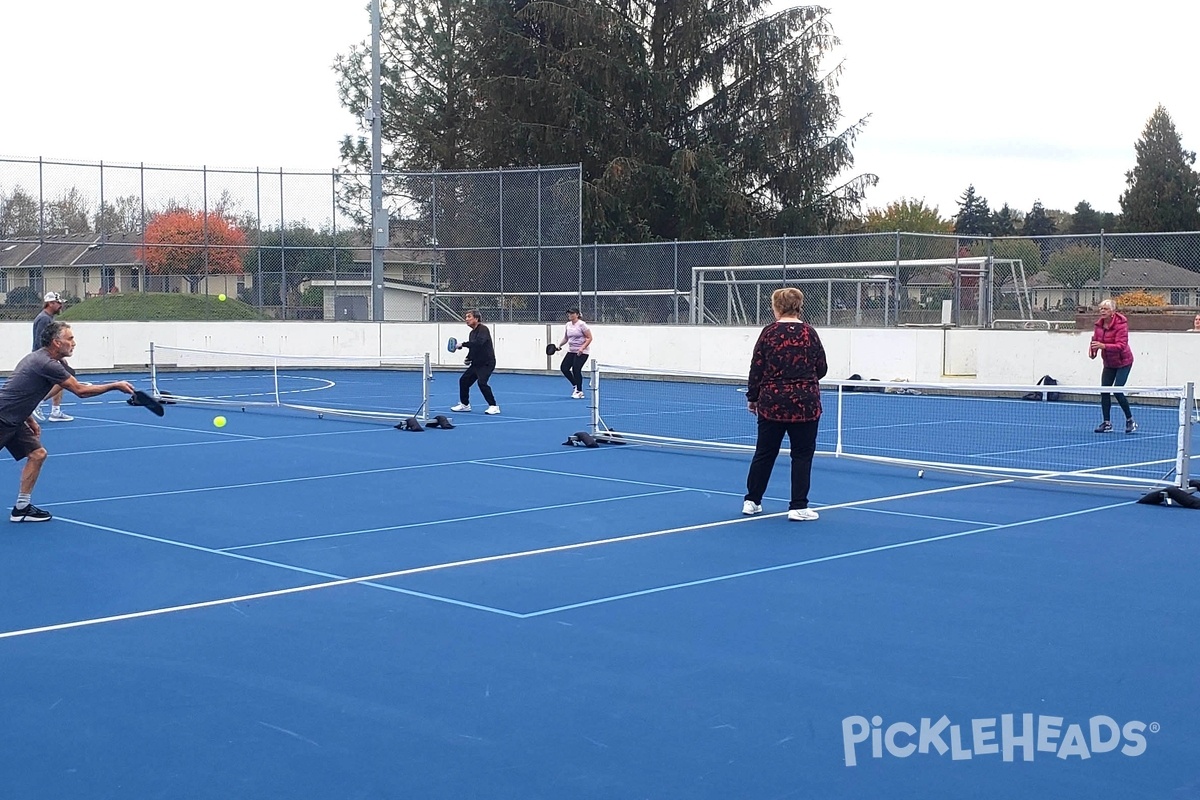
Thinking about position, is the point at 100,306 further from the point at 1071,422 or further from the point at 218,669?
the point at 218,669

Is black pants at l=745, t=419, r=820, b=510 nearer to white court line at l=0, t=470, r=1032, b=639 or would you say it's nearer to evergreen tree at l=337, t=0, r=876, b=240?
white court line at l=0, t=470, r=1032, b=639

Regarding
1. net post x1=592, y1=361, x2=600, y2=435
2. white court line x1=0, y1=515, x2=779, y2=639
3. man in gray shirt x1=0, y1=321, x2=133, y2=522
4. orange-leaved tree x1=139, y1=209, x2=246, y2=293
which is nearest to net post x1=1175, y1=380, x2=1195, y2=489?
white court line x1=0, y1=515, x2=779, y2=639

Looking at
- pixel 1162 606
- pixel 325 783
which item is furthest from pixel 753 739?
pixel 1162 606

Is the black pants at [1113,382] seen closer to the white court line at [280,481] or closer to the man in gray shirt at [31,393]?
the white court line at [280,481]

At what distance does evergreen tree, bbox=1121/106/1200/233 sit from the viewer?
83875 mm

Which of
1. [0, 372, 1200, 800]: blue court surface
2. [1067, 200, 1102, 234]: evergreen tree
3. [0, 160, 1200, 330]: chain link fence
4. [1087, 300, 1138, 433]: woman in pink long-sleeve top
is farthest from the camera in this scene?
[1067, 200, 1102, 234]: evergreen tree

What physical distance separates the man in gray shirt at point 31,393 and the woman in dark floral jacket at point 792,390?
16.9 feet

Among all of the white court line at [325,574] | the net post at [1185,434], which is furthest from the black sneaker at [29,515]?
the net post at [1185,434]

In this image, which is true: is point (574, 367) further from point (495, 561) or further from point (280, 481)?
point (495, 561)

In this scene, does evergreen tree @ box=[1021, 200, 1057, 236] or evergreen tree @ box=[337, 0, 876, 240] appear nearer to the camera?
evergreen tree @ box=[337, 0, 876, 240]

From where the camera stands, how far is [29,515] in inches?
439

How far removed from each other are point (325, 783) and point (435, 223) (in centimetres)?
3205

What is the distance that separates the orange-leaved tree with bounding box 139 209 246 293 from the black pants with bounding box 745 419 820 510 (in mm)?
26318

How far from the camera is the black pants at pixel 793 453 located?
439 inches
